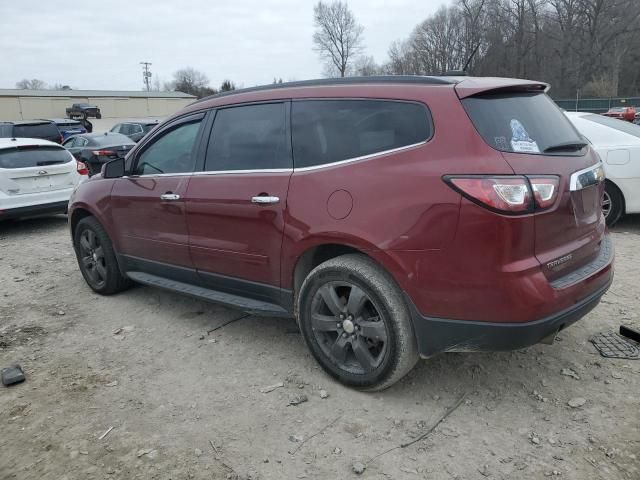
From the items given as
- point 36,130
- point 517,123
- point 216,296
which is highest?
point 36,130

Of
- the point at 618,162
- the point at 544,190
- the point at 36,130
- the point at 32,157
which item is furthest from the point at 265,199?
the point at 36,130

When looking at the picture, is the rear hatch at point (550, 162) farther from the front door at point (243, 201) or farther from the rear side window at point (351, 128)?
the front door at point (243, 201)

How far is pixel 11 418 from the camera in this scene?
10.2 ft

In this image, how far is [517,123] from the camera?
2.80 m

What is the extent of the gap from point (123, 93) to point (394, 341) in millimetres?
70237

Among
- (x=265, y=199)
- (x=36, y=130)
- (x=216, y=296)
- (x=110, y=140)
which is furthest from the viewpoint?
(x=36, y=130)

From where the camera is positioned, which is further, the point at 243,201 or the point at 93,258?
the point at 93,258

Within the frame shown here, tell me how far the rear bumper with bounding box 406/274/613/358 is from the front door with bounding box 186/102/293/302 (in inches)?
41.7

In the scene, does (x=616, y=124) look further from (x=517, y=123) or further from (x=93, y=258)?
(x=93, y=258)

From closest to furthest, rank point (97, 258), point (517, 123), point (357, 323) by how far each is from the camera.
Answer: point (517, 123)
point (357, 323)
point (97, 258)

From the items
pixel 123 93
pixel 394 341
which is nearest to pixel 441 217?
pixel 394 341

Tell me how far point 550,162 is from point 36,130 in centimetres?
1908

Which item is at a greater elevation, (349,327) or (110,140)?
(110,140)

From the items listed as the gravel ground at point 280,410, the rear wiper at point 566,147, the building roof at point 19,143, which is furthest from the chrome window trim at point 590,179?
the building roof at point 19,143
